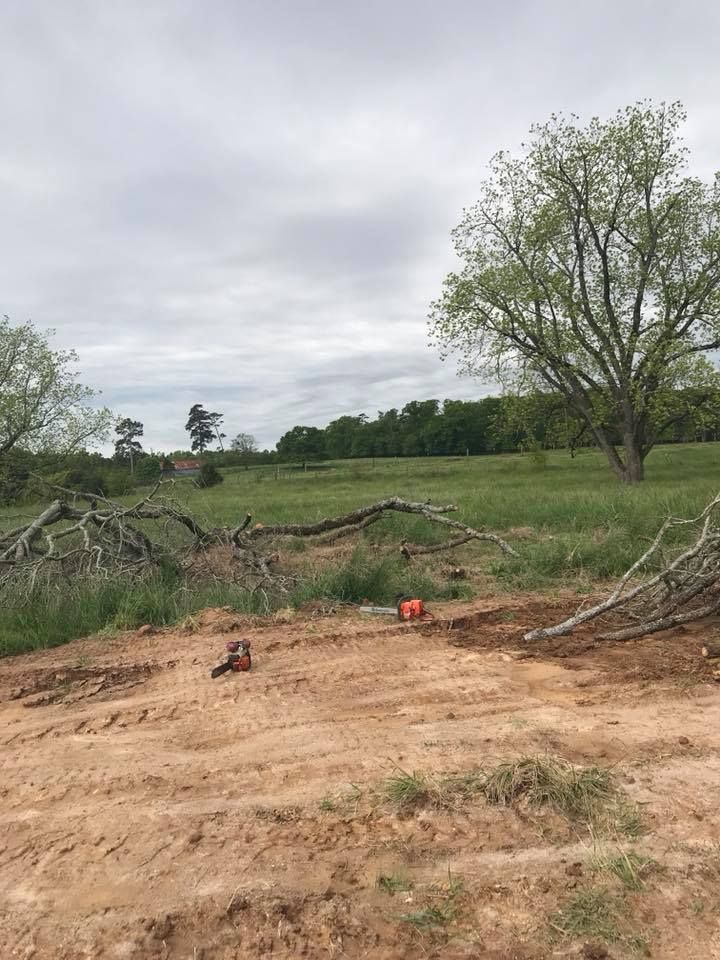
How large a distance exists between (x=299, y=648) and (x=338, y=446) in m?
75.4

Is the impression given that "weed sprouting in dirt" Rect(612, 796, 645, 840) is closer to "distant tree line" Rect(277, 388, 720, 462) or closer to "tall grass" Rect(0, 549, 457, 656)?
"tall grass" Rect(0, 549, 457, 656)

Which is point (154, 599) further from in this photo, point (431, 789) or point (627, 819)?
point (627, 819)

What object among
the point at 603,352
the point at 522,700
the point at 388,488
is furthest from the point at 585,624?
the point at 388,488

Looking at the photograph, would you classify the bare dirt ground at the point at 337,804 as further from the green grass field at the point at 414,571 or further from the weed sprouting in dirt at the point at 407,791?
the green grass field at the point at 414,571

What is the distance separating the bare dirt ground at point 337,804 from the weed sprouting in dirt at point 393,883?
0.05 ft

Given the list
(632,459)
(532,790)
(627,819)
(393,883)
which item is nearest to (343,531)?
(532,790)

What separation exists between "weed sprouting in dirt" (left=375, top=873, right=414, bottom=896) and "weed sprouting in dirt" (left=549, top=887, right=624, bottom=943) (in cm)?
50

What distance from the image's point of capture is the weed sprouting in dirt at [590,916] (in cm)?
206

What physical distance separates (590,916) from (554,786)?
0.71 meters

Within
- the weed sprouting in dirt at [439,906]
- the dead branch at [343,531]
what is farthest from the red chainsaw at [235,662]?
the dead branch at [343,531]

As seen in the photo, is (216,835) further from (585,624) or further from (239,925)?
(585,624)

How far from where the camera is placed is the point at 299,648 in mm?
5324

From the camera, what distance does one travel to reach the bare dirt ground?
85.0 inches

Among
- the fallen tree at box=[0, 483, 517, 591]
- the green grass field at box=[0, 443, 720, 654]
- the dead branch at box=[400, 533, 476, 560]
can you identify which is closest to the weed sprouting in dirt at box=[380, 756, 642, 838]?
the green grass field at box=[0, 443, 720, 654]
